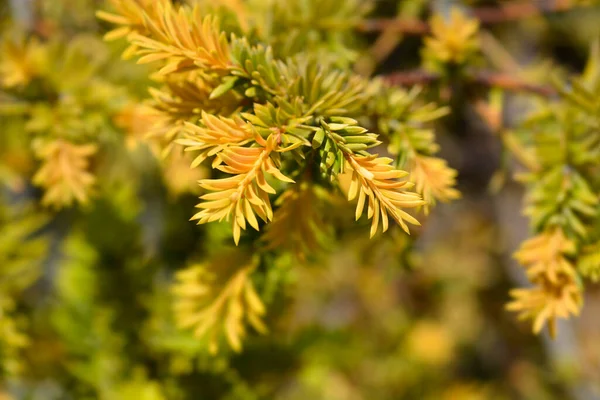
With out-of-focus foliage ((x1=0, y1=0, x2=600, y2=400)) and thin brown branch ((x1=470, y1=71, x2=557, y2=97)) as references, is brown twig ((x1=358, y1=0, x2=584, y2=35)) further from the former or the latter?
thin brown branch ((x1=470, y1=71, x2=557, y2=97))

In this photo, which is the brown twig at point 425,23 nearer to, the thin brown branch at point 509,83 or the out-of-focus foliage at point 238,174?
the out-of-focus foliage at point 238,174

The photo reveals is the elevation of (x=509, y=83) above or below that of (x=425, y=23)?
below

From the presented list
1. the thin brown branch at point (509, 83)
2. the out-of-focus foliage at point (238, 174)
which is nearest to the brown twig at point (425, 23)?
the out-of-focus foliage at point (238, 174)

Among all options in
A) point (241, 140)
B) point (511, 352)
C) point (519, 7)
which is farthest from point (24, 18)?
point (511, 352)

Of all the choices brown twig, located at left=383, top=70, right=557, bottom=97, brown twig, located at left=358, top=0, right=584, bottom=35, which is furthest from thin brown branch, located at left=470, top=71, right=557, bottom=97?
brown twig, located at left=358, top=0, right=584, bottom=35

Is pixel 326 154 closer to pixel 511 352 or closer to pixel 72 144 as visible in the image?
pixel 72 144

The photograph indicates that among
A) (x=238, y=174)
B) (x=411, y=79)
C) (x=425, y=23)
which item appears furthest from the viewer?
(x=425, y=23)

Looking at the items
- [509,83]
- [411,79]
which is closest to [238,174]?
[411,79]

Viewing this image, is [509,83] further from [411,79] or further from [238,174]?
[238,174]
